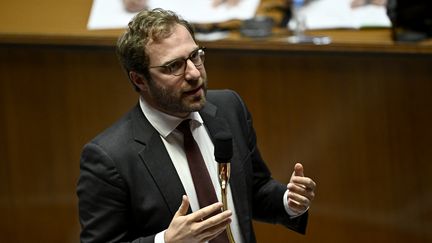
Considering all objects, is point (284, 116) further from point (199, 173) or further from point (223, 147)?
point (223, 147)

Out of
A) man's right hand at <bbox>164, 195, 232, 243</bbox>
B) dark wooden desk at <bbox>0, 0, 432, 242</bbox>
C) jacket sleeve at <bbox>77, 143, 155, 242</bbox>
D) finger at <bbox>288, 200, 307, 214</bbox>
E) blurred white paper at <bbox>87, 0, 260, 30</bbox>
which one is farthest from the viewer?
blurred white paper at <bbox>87, 0, 260, 30</bbox>

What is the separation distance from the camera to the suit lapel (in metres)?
1.63

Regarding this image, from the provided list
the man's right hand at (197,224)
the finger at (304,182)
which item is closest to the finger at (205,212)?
the man's right hand at (197,224)

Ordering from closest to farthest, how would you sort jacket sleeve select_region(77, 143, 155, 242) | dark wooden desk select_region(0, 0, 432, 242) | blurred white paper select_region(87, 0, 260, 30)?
jacket sleeve select_region(77, 143, 155, 242) < dark wooden desk select_region(0, 0, 432, 242) < blurred white paper select_region(87, 0, 260, 30)

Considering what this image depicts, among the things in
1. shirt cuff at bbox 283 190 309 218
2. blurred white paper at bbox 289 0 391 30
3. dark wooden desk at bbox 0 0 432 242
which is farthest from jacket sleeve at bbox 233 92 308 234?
blurred white paper at bbox 289 0 391 30

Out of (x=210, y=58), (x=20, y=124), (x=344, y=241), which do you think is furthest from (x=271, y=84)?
(x=20, y=124)

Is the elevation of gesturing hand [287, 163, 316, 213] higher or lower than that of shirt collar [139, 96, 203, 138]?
lower

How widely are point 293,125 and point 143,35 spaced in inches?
44.8

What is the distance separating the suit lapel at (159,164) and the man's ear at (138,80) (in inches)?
3.0

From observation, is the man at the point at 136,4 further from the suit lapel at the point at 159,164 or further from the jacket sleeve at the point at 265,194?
the suit lapel at the point at 159,164

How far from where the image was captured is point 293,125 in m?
2.65

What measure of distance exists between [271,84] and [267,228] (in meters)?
0.48

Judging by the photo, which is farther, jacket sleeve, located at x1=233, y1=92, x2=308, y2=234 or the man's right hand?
jacket sleeve, located at x1=233, y1=92, x2=308, y2=234

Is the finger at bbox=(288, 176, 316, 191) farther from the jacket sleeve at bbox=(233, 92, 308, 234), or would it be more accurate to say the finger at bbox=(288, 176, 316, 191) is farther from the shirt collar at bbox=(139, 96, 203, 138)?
the shirt collar at bbox=(139, 96, 203, 138)
